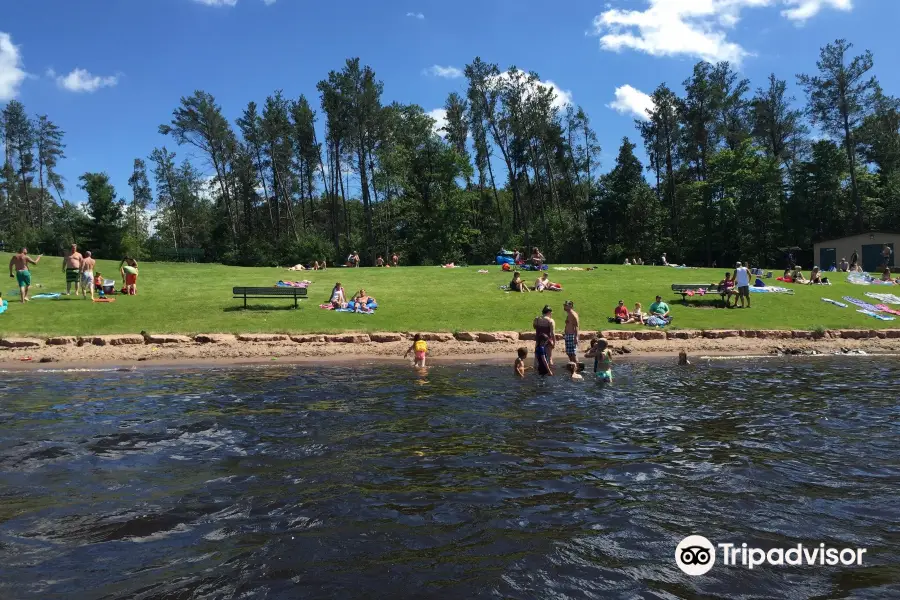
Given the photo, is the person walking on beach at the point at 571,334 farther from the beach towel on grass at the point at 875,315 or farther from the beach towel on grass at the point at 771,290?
the beach towel on grass at the point at 875,315

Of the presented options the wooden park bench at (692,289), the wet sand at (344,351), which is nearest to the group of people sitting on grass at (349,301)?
the wet sand at (344,351)

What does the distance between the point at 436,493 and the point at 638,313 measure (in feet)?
62.3

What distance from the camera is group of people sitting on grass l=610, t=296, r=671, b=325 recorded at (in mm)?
23641

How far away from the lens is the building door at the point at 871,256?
46250mm

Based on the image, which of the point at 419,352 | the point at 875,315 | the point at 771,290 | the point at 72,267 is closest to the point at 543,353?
the point at 419,352

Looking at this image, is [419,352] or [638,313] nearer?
[419,352]

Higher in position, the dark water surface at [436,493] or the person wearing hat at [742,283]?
the person wearing hat at [742,283]

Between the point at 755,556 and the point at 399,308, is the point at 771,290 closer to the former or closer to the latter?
the point at 399,308

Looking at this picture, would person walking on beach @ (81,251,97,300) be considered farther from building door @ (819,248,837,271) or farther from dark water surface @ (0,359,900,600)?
building door @ (819,248,837,271)

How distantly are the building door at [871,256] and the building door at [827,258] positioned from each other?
2.14 metres

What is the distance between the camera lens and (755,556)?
5.35m

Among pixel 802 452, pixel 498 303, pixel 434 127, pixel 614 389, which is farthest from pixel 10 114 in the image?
pixel 802 452

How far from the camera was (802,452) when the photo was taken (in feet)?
28.0

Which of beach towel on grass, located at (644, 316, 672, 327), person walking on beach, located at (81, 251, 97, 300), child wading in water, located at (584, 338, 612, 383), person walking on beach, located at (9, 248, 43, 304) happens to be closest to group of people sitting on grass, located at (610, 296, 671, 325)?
beach towel on grass, located at (644, 316, 672, 327)
